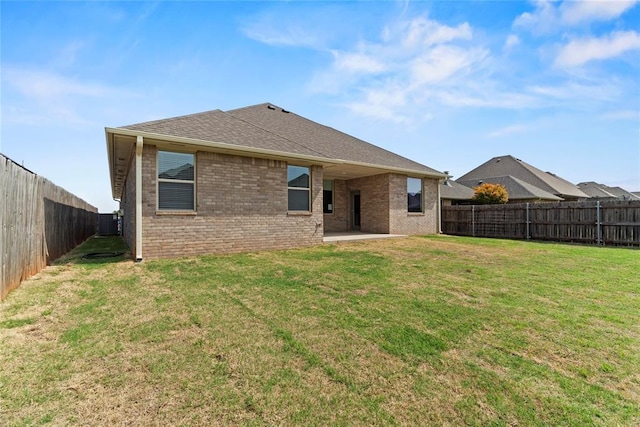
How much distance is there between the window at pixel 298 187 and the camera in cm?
1008

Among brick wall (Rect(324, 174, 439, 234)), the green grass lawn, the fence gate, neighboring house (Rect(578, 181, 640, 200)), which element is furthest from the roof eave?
neighboring house (Rect(578, 181, 640, 200))

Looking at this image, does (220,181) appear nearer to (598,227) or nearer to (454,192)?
(598,227)

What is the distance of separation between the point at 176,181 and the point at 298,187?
3.88 m

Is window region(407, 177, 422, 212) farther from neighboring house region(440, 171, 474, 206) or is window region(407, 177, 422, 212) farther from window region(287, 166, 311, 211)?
neighboring house region(440, 171, 474, 206)

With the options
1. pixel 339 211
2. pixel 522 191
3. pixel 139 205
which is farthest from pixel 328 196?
pixel 522 191

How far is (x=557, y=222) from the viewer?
13.1 meters

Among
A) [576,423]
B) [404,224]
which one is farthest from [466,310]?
[404,224]

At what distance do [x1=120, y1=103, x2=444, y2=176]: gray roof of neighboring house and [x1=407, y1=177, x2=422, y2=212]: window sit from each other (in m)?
0.69

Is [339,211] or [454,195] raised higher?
[454,195]

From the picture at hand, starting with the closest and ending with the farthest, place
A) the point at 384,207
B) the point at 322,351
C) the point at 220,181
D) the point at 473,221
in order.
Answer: the point at 322,351 → the point at 220,181 → the point at 384,207 → the point at 473,221

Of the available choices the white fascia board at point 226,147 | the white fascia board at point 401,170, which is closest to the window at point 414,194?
the white fascia board at point 401,170

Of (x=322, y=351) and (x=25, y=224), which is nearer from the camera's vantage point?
(x=322, y=351)

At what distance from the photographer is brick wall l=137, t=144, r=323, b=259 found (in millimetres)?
7668

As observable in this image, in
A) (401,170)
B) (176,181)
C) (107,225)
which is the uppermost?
(401,170)
